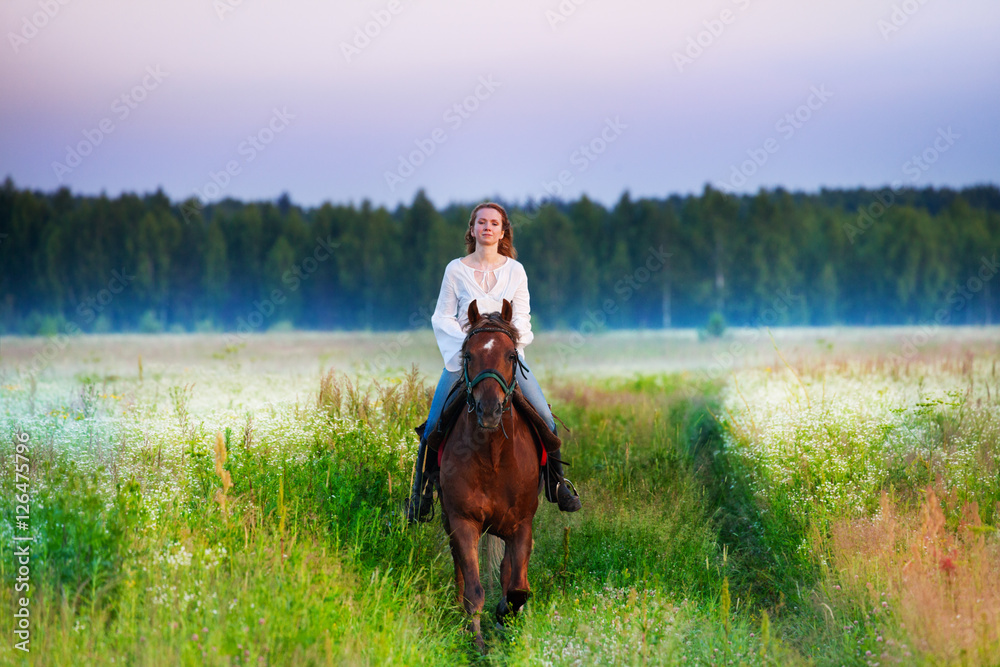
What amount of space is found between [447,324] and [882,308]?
6673 centimetres

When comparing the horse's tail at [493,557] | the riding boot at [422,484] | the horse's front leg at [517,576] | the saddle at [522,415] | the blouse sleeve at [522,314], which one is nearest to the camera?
the horse's front leg at [517,576]

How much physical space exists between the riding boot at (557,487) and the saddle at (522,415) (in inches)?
6.9

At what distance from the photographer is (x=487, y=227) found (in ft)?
23.2

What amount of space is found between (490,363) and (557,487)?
1.88 meters

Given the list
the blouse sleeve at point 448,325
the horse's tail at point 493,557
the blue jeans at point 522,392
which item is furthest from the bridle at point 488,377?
the horse's tail at point 493,557

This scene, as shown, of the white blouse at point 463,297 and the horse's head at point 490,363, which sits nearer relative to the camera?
the horse's head at point 490,363

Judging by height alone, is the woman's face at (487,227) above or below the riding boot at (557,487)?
above

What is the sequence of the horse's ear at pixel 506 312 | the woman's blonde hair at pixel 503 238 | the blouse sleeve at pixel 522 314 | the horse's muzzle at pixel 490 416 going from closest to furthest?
the horse's muzzle at pixel 490 416, the horse's ear at pixel 506 312, the blouse sleeve at pixel 522 314, the woman's blonde hair at pixel 503 238

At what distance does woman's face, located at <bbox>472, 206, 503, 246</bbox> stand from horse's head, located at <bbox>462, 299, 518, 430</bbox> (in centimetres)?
117

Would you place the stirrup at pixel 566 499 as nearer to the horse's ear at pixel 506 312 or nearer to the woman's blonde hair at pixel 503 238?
the horse's ear at pixel 506 312

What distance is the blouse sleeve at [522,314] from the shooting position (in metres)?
6.36

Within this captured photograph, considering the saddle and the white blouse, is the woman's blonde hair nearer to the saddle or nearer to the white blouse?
the white blouse

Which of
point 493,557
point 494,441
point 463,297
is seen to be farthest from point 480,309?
point 493,557

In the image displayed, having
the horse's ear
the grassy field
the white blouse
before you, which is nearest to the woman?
the white blouse
